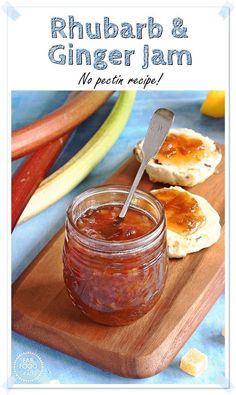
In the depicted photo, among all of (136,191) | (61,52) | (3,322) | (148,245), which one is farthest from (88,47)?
(3,322)

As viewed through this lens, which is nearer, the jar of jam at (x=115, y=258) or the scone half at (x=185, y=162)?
the jar of jam at (x=115, y=258)

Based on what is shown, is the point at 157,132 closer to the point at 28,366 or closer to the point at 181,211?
the point at 181,211

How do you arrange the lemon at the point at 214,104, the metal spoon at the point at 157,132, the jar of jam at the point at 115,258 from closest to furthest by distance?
1. the jar of jam at the point at 115,258
2. the metal spoon at the point at 157,132
3. the lemon at the point at 214,104

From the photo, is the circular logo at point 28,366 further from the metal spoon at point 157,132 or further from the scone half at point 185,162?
the scone half at point 185,162

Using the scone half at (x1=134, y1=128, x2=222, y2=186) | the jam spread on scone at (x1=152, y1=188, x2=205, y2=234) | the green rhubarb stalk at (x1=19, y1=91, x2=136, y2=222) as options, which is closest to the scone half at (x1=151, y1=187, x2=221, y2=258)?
the jam spread on scone at (x1=152, y1=188, x2=205, y2=234)

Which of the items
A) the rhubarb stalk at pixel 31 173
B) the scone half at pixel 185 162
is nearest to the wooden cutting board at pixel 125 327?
the rhubarb stalk at pixel 31 173

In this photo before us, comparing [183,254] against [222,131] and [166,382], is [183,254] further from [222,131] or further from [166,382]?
[222,131]

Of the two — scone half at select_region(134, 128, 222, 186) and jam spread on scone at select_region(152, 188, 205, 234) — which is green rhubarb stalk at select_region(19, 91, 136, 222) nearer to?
scone half at select_region(134, 128, 222, 186)
